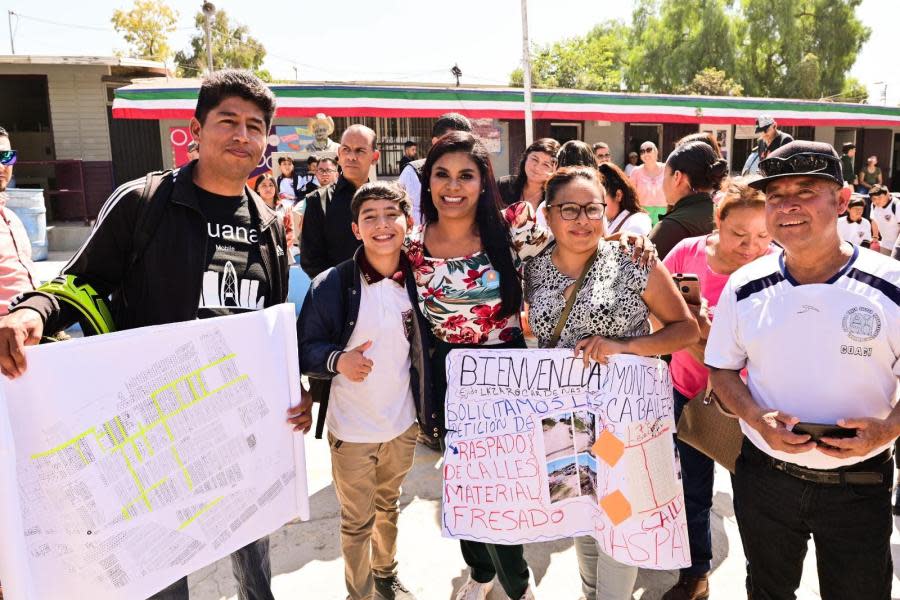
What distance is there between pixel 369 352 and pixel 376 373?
0.09 m

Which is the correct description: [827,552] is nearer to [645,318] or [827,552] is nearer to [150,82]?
[645,318]

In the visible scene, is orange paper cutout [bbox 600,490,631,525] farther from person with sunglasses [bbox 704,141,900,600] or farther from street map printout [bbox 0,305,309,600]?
street map printout [bbox 0,305,309,600]

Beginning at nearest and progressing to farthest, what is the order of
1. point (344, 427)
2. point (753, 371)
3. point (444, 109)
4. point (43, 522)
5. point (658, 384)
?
1. point (43, 522)
2. point (753, 371)
3. point (658, 384)
4. point (344, 427)
5. point (444, 109)

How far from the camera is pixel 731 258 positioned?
8.68ft

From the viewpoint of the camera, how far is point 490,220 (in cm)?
256

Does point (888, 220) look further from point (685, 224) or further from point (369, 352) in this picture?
point (369, 352)

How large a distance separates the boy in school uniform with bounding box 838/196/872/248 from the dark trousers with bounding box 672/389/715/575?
7669 millimetres

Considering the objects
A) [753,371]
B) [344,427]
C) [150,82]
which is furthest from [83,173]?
[753,371]

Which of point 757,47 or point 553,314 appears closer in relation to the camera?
point 553,314

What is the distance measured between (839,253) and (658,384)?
76cm

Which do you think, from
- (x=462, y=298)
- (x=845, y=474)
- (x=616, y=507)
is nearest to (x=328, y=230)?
(x=462, y=298)

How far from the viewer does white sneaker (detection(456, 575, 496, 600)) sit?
2768 mm

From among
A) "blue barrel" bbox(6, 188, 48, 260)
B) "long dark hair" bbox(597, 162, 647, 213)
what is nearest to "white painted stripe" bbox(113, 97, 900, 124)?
"blue barrel" bbox(6, 188, 48, 260)

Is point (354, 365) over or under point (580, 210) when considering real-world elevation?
under
